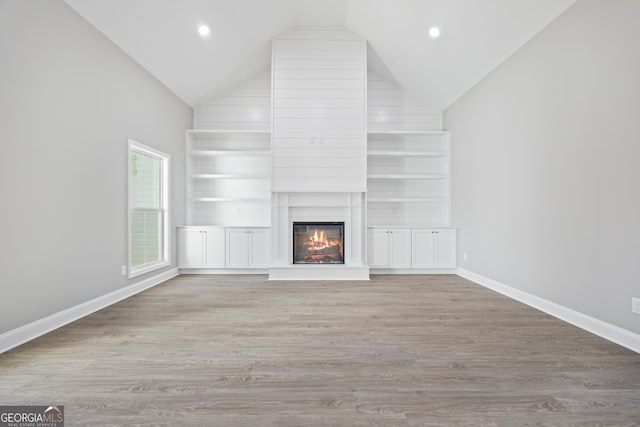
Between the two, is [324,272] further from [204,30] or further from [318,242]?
[204,30]

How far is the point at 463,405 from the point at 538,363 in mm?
857

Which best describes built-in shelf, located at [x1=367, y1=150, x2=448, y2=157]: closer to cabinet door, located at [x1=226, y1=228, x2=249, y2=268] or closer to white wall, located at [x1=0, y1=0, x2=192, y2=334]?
cabinet door, located at [x1=226, y1=228, x2=249, y2=268]

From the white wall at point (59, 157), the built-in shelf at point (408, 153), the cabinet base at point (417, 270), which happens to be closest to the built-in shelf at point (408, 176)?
the built-in shelf at point (408, 153)

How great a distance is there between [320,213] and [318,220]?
4.7 inches

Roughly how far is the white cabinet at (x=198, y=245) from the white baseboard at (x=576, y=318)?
13.9ft

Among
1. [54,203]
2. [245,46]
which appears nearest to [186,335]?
[54,203]

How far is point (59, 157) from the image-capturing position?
2.89 meters

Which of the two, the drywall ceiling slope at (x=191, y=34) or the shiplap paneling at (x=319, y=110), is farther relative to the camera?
the shiplap paneling at (x=319, y=110)

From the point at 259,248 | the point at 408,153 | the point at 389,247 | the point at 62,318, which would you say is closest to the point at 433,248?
the point at 389,247

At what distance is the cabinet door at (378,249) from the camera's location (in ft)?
17.9

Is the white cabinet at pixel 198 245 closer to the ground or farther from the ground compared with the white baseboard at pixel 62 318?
farther from the ground

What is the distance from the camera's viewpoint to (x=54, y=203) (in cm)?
283

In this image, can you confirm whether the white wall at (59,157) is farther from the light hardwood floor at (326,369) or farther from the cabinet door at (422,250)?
the cabinet door at (422,250)

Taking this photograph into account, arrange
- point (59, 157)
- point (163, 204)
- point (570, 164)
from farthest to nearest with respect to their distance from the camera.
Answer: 1. point (163, 204)
2. point (570, 164)
3. point (59, 157)
